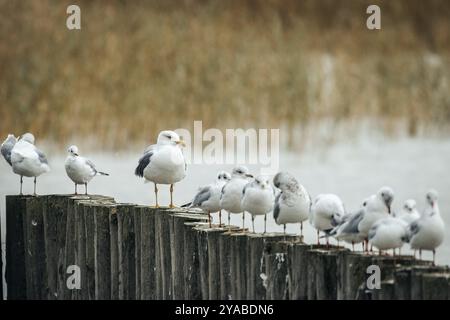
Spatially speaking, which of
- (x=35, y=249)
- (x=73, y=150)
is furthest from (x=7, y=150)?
(x=35, y=249)

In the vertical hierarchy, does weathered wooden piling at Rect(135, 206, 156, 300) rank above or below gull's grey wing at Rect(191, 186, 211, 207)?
below

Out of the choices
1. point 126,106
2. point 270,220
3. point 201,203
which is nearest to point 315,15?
point 126,106

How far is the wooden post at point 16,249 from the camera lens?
9.70m

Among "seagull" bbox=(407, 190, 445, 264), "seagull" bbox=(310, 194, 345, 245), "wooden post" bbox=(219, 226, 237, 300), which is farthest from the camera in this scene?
"seagull" bbox=(310, 194, 345, 245)

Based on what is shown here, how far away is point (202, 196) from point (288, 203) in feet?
3.25

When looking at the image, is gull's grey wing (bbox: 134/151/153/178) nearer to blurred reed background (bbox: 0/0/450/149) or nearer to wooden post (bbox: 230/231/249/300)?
wooden post (bbox: 230/231/249/300)

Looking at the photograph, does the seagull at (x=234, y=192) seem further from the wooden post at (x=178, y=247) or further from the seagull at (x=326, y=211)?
the seagull at (x=326, y=211)

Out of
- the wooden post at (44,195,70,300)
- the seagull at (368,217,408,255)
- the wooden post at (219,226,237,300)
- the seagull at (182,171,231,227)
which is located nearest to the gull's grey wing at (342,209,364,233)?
the seagull at (368,217,408,255)

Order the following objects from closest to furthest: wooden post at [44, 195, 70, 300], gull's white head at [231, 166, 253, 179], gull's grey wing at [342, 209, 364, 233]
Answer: gull's grey wing at [342, 209, 364, 233]
gull's white head at [231, 166, 253, 179]
wooden post at [44, 195, 70, 300]

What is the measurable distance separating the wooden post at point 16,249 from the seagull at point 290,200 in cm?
243

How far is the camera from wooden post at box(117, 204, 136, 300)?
8781 millimetres

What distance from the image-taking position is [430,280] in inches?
246

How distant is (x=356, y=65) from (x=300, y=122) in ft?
6.32

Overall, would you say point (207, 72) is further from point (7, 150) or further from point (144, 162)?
point (144, 162)
